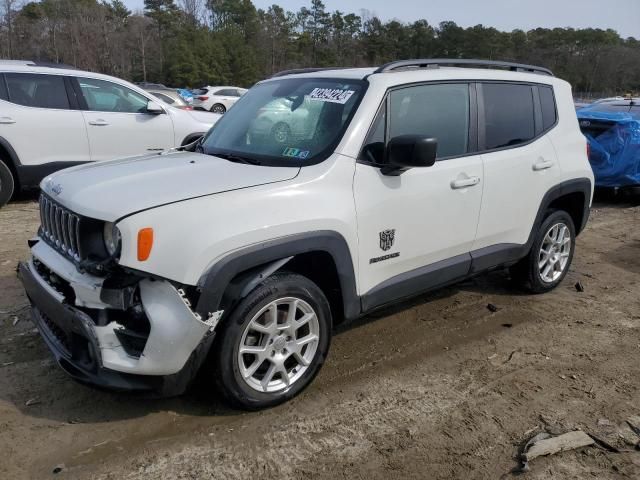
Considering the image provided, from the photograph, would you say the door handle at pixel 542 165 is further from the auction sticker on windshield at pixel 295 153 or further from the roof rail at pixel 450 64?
the auction sticker on windshield at pixel 295 153

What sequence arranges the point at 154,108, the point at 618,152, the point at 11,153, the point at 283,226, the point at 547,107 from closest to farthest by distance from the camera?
1. the point at 283,226
2. the point at 547,107
3. the point at 11,153
4. the point at 154,108
5. the point at 618,152

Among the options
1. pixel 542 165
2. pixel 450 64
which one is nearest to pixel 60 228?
pixel 450 64

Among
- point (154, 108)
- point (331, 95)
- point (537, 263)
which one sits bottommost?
point (537, 263)

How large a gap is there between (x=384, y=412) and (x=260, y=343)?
0.80 m

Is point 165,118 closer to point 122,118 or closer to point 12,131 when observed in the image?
point 122,118

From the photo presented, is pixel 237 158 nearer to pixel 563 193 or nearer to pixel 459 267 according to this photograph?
pixel 459 267

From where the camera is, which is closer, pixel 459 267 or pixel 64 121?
pixel 459 267

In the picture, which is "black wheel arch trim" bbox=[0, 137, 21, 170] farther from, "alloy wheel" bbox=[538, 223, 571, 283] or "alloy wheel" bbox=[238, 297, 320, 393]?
"alloy wheel" bbox=[538, 223, 571, 283]

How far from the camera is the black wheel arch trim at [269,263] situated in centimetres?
274

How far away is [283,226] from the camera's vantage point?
2.99 metres

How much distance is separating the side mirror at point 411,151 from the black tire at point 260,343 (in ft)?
2.86

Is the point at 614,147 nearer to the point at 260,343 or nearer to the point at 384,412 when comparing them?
the point at 384,412

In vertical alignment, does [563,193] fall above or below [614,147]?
above

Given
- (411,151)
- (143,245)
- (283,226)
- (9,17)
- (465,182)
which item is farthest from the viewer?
(9,17)
